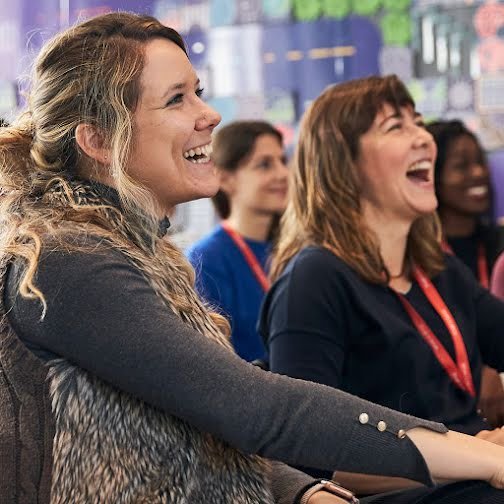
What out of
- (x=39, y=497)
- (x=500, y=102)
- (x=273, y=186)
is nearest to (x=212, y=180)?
(x=39, y=497)

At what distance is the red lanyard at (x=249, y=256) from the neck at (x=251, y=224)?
0.24 feet

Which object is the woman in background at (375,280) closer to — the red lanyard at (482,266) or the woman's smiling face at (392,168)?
the woman's smiling face at (392,168)

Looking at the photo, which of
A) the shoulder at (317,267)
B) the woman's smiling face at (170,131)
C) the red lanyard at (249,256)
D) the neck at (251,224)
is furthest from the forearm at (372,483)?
the neck at (251,224)

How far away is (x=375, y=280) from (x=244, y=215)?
2051mm

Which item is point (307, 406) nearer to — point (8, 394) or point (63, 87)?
point (8, 394)

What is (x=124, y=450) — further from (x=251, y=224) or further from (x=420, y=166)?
(x=251, y=224)

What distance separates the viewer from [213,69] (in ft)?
16.5

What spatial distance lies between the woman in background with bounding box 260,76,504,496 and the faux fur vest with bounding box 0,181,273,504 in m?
0.58

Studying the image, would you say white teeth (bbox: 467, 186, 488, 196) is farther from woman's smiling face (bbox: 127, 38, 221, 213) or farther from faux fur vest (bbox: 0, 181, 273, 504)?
faux fur vest (bbox: 0, 181, 273, 504)

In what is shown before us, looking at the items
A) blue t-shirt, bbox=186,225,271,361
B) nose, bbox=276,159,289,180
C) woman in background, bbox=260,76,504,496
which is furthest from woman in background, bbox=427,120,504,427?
woman in background, bbox=260,76,504,496

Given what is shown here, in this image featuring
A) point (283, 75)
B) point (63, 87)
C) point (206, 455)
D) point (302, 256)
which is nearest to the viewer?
point (206, 455)

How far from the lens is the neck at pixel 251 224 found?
13.9 feet

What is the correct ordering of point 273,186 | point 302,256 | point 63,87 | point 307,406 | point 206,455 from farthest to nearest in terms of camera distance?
point 273,186, point 302,256, point 63,87, point 206,455, point 307,406

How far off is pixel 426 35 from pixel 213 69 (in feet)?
3.53
